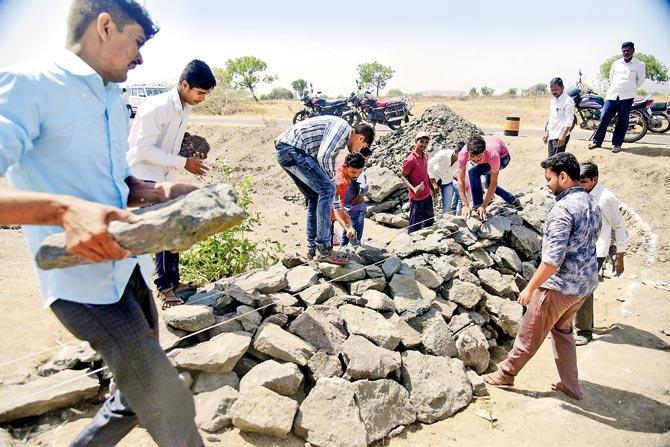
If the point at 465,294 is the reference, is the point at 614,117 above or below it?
above

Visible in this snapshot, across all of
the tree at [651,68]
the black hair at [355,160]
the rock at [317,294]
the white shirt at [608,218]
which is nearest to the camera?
the rock at [317,294]

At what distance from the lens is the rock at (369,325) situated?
3.33m

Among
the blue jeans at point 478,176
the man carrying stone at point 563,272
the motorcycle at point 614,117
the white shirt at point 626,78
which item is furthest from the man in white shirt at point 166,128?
the white shirt at point 626,78

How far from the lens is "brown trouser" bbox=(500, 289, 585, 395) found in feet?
10.7

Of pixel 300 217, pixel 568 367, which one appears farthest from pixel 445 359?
pixel 300 217

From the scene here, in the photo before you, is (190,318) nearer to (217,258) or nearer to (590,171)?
(217,258)

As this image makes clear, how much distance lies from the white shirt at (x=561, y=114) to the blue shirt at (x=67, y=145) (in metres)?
7.31

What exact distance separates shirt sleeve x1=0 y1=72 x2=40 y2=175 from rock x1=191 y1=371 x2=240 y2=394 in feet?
6.45

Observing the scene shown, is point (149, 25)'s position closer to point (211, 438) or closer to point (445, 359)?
point (211, 438)

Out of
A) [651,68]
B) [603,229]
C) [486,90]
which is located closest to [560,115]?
[603,229]

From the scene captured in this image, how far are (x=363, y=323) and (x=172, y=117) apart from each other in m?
2.12

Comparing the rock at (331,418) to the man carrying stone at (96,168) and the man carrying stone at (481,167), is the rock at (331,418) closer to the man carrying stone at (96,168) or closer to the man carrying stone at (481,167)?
the man carrying stone at (96,168)

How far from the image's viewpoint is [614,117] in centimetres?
928

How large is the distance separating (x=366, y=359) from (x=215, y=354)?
1.00 m
